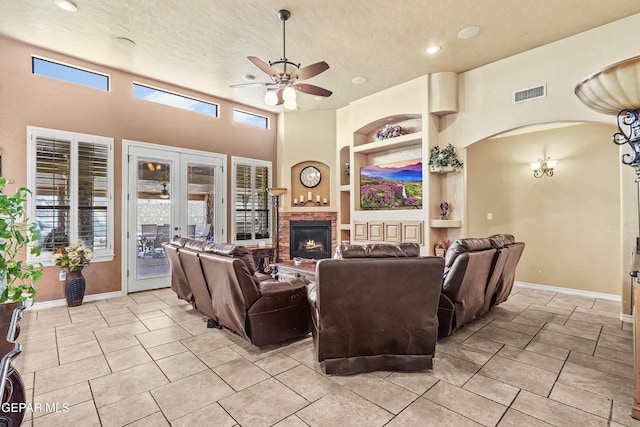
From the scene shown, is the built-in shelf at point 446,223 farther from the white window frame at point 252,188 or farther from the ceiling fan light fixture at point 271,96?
the white window frame at point 252,188

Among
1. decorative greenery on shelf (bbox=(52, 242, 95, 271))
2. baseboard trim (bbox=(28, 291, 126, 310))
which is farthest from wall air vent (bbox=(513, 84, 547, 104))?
baseboard trim (bbox=(28, 291, 126, 310))

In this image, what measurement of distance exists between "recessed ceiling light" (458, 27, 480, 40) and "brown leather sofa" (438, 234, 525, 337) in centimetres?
261

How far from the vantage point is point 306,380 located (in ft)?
7.79

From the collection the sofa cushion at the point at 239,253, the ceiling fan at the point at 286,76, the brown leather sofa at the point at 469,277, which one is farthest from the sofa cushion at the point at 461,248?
the ceiling fan at the point at 286,76

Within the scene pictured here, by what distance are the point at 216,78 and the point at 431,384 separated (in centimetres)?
536

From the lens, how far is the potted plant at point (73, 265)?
434 cm

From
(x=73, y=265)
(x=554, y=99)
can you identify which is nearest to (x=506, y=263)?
(x=554, y=99)

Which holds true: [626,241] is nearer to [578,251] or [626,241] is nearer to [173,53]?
[578,251]

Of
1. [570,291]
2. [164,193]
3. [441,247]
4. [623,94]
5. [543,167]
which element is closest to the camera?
[623,94]

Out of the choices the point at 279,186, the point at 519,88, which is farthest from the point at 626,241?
the point at 279,186

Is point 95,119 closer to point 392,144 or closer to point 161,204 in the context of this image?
point 161,204

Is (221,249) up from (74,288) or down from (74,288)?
up

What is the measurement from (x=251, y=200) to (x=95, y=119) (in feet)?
9.90

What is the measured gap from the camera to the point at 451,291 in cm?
300
